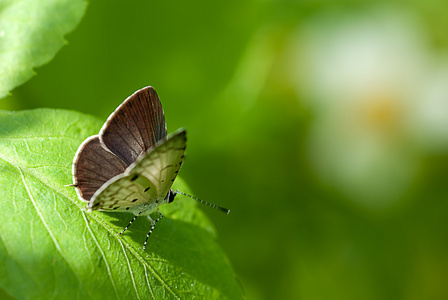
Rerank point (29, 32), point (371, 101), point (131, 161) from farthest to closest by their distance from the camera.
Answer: point (371, 101)
point (29, 32)
point (131, 161)

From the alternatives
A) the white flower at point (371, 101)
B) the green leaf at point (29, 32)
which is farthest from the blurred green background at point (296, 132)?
the green leaf at point (29, 32)

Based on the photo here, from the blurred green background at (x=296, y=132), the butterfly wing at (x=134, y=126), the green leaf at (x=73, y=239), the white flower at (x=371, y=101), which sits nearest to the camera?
the green leaf at (x=73, y=239)

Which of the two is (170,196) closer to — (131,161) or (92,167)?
(131,161)

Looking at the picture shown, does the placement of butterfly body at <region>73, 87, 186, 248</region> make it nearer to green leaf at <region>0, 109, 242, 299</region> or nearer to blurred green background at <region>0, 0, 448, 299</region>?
green leaf at <region>0, 109, 242, 299</region>

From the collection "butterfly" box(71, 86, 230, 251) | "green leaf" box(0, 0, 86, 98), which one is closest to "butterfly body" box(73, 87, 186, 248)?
"butterfly" box(71, 86, 230, 251)

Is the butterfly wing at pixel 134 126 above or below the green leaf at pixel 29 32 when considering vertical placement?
below

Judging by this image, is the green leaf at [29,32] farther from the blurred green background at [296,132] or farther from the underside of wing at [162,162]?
the blurred green background at [296,132]

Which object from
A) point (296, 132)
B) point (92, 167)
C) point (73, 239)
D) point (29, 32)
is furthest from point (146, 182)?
point (296, 132)
